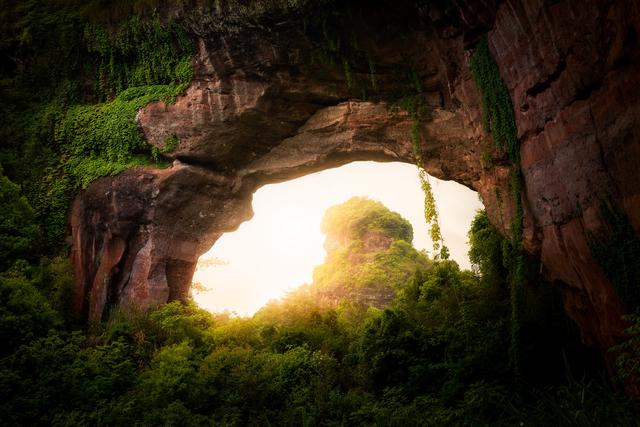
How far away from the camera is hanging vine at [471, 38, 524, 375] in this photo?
27.3 feet

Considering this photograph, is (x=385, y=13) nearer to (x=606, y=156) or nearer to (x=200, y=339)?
(x=606, y=156)

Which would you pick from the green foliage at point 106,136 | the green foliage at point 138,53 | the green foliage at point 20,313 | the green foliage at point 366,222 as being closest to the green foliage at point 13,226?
the green foliage at point 20,313

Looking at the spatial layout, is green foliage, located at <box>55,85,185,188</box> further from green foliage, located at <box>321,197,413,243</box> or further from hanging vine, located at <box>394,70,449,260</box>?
green foliage, located at <box>321,197,413,243</box>

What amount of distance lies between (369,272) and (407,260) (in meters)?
3.21

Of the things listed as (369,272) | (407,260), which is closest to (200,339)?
(369,272)

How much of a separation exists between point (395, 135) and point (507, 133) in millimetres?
4236

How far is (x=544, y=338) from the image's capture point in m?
8.98

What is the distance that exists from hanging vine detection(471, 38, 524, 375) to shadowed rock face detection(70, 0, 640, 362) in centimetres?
22

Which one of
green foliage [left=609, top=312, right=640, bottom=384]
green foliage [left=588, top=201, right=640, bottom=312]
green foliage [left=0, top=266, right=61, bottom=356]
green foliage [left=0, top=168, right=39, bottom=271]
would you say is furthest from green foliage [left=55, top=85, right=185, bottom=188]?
green foliage [left=609, top=312, right=640, bottom=384]

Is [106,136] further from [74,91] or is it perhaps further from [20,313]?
[20,313]

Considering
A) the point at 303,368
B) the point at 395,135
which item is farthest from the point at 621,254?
the point at 395,135

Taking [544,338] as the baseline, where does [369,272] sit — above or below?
above

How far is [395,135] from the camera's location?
12.2 metres

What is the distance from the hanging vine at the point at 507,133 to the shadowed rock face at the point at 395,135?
Answer: 0.22 meters
